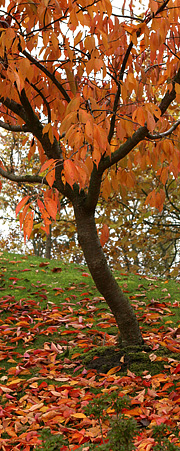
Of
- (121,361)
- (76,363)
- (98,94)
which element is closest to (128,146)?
(98,94)

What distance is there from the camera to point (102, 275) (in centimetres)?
329

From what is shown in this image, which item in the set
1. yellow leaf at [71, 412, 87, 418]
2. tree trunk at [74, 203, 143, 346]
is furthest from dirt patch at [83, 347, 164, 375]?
yellow leaf at [71, 412, 87, 418]

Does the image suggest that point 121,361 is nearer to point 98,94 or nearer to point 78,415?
point 78,415

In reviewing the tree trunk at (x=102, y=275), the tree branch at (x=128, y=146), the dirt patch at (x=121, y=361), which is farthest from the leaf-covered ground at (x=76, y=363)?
the tree branch at (x=128, y=146)

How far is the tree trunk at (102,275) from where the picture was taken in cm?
329

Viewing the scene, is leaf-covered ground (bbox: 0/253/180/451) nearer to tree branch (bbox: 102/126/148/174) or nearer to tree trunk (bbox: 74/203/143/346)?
tree trunk (bbox: 74/203/143/346)

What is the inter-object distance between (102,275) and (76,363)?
769 millimetres

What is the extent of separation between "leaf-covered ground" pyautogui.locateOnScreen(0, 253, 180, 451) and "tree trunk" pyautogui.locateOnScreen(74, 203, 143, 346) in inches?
6.7

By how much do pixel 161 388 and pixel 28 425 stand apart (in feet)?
3.02

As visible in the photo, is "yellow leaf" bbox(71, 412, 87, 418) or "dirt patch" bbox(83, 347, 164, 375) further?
"dirt patch" bbox(83, 347, 164, 375)

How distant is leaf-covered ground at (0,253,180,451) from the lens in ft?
7.91

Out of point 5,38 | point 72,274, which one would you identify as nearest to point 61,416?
point 5,38

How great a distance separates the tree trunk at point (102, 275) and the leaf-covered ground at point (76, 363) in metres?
0.17

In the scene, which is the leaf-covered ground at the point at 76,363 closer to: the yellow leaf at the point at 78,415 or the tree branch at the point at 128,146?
the yellow leaf at the point at 78,415
